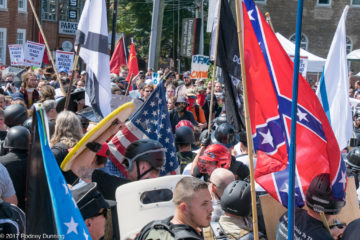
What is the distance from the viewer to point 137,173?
15.5 feet

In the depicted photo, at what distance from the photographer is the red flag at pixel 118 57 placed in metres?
15.9

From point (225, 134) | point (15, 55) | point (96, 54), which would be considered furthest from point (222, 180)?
point (15, 55)

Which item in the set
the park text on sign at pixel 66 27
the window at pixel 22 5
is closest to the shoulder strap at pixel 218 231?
the window at pixel 22 5

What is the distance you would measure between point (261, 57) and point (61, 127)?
220cm

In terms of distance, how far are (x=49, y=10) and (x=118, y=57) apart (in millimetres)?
25013

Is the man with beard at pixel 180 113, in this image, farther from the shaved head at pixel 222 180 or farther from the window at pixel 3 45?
the window at pixel 3 45

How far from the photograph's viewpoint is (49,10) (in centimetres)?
3938

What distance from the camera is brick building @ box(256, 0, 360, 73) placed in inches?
1693

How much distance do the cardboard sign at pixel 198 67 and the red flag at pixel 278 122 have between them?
13.2 metres

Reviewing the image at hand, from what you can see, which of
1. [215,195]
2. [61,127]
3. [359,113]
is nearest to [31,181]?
[215,195]

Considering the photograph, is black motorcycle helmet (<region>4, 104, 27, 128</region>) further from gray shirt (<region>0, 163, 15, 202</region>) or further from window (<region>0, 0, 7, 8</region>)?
window (<region>0, 0, 7, 8</region>)

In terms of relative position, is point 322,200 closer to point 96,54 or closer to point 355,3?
point 96,54

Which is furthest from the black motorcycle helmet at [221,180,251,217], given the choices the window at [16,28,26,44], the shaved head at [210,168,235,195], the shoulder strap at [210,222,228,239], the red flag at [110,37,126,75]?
the window at [16,28,26,44]

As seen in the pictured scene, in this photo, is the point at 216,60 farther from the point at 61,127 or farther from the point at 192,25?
the point at 192,25
